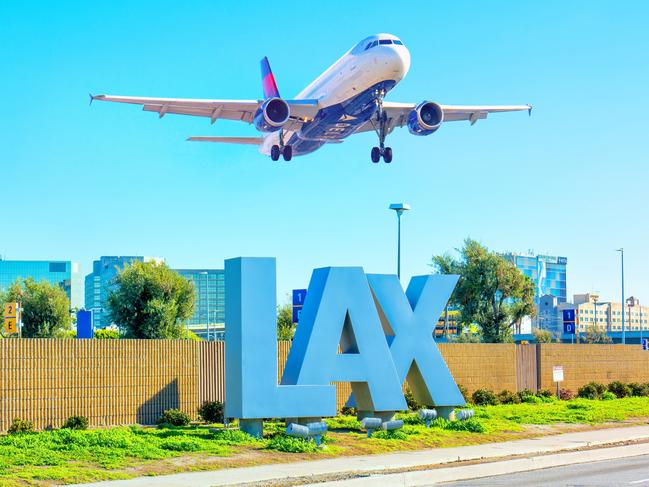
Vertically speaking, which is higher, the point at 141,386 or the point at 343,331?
the point at 343,331

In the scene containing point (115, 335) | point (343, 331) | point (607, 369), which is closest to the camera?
point (343, 331)

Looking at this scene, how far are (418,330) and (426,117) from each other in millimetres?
19460

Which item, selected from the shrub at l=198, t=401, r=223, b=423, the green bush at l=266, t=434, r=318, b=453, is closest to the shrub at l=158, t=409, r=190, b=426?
the shrub at l=198, t=401, r=223, b=423

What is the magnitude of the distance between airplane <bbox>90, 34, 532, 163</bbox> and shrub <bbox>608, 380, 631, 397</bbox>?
14.0 m

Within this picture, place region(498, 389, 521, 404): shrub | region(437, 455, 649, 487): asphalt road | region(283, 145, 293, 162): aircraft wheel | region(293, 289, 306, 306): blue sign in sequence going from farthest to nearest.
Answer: region(283, 145, 293, 162): aircraft wheel, region(293, 289, 306, 306): blue sign, region(498, 389, 521, 404): shrub, region(437, 455, 649, 487): asphalt road

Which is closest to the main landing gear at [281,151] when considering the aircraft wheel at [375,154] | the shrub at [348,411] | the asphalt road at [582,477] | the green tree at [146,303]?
the aircraft wheel at [375,154]

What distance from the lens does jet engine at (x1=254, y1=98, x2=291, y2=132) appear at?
41.1 meters

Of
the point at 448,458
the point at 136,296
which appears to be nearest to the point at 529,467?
the point at 448,458

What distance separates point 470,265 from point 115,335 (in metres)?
26.9

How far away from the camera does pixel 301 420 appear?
22266 mm

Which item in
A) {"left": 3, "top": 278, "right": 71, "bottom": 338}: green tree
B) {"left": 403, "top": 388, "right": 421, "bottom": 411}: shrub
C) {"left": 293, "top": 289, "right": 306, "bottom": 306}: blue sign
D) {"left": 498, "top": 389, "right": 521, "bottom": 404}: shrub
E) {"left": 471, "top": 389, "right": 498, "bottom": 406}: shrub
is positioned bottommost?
{"left": 498, "top": 389, "right": 521, "bottom": 404}: shrub

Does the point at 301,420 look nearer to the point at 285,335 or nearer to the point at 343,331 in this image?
the point at 343,331

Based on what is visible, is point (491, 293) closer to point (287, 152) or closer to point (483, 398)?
point (287, 152)

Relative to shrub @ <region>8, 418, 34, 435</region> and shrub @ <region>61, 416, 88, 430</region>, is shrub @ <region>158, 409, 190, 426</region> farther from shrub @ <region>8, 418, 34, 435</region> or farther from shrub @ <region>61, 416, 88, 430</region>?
shrub @ <region>8, 418, 34, 435</region>
